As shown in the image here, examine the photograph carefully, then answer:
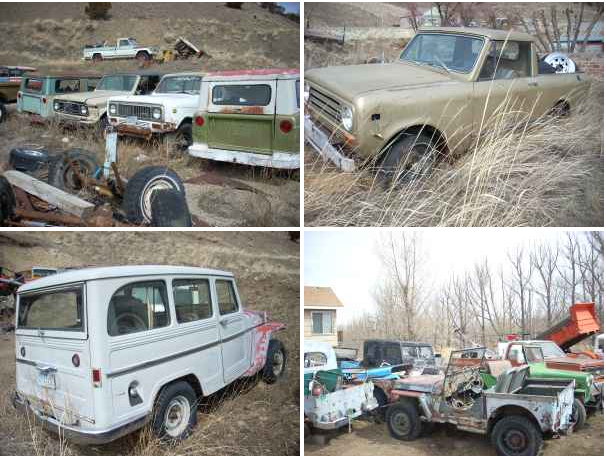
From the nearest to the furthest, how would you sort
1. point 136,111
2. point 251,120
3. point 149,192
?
point 149,192
point 251,120
point 136,111

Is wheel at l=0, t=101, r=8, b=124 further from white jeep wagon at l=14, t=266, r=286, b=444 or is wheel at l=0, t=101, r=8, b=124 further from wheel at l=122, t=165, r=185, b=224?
white jeep wagon at l=14, t=266, r=286, b=444

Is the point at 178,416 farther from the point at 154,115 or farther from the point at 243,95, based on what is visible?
the point at 154,115

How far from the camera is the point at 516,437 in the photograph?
3.44 meters

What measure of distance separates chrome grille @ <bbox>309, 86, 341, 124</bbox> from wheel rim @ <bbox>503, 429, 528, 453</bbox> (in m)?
2.71

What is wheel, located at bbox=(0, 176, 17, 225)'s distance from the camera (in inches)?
146

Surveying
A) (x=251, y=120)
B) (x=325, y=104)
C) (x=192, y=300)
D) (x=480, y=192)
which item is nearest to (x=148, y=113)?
(x=251, y=120)

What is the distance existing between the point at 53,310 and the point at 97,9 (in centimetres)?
324

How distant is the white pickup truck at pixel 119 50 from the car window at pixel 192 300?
2.85 metres

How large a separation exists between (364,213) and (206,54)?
3.17m

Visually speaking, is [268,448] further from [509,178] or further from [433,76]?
[433,76]

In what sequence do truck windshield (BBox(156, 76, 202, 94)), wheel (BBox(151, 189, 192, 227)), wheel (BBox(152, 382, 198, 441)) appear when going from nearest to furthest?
wheel (BBox(152, 382, 198, 441))
wheel (BBox(151, 189, 192, 227))
truck windshield (BBox(156, 76, 202, 94))

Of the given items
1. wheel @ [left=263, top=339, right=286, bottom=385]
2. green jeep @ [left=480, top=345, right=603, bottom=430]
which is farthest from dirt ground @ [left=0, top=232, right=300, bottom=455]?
green jeep @ [left=480, top=345, right=603, bottom=430]

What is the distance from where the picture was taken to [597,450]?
3.65 metres

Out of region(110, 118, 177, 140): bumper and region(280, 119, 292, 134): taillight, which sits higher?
region(110, 118, 177, 140): bumper
